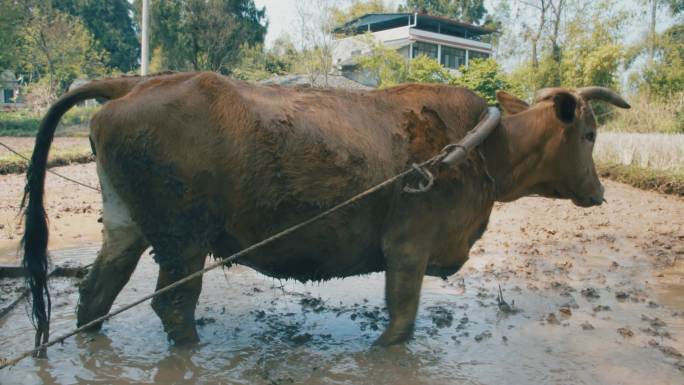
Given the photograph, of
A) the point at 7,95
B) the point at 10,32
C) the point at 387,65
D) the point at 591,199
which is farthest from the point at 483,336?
the point at 7,95

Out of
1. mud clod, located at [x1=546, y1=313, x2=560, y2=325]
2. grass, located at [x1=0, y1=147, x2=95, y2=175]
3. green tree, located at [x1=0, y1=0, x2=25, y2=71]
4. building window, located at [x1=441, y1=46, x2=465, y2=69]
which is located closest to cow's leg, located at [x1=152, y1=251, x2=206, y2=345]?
mud clod, located at [x1=546, y1=313, x2=560, y2=325]

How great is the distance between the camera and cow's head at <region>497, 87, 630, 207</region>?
16.3 feet

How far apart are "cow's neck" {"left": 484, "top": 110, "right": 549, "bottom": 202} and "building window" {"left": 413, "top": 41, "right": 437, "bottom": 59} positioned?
4838 centimetres

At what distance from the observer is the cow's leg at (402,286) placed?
14.9ft

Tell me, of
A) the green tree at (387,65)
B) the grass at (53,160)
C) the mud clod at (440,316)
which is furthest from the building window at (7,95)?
the mud clod at (440,316)

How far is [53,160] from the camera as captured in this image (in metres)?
18.0

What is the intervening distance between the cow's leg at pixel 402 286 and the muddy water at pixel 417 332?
0.60 feet

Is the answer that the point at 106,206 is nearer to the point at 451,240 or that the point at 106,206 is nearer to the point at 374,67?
the point at 451,240

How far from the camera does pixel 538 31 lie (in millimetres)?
36312

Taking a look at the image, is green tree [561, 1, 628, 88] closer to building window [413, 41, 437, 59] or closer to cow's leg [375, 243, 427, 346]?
building window [413, 41, 437, 59]

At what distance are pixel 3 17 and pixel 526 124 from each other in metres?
39.9

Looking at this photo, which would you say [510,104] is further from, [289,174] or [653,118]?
[653,118]

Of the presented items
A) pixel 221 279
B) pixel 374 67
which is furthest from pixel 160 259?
pixel 374 67

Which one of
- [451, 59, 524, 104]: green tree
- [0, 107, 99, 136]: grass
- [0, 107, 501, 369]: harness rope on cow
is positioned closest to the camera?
[0, 107, 501, 369]: harness rope on cow
